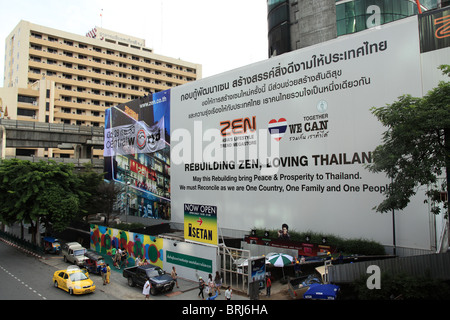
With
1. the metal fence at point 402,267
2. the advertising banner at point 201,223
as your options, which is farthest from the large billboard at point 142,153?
the metal fence at point 402,267

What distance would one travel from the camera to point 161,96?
39.8m

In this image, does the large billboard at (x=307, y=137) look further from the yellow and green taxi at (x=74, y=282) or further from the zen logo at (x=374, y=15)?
the zen logo at (x=374, y=15)

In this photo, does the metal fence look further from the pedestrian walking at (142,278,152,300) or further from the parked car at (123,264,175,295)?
the pedestrian walking at (142,278,152,300)

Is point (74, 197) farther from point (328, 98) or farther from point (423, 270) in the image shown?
point (423, 270)

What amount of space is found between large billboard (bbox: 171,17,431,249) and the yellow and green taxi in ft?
47.6

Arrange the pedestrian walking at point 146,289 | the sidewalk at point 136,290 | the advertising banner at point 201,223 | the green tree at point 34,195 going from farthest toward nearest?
the green tree at point 34,195, the advertising banner at point 201,223, the sidewalk at point 136,290, the pedestrian walking at point 146,289

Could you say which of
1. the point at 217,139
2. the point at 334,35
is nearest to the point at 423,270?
the point at 217,139

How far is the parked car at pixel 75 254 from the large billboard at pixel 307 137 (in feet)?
40.2

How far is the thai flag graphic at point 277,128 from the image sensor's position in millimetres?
27500

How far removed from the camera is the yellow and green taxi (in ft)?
62.4

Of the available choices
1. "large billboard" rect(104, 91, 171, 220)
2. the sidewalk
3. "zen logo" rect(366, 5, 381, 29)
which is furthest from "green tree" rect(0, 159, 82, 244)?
"zen logo" rect(366, 5, 381, 29)

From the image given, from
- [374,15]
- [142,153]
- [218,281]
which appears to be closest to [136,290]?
[218,281]

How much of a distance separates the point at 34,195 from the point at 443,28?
3297 centimetres

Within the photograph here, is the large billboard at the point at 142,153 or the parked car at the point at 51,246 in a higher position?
the large billboard at the point at 142,153
